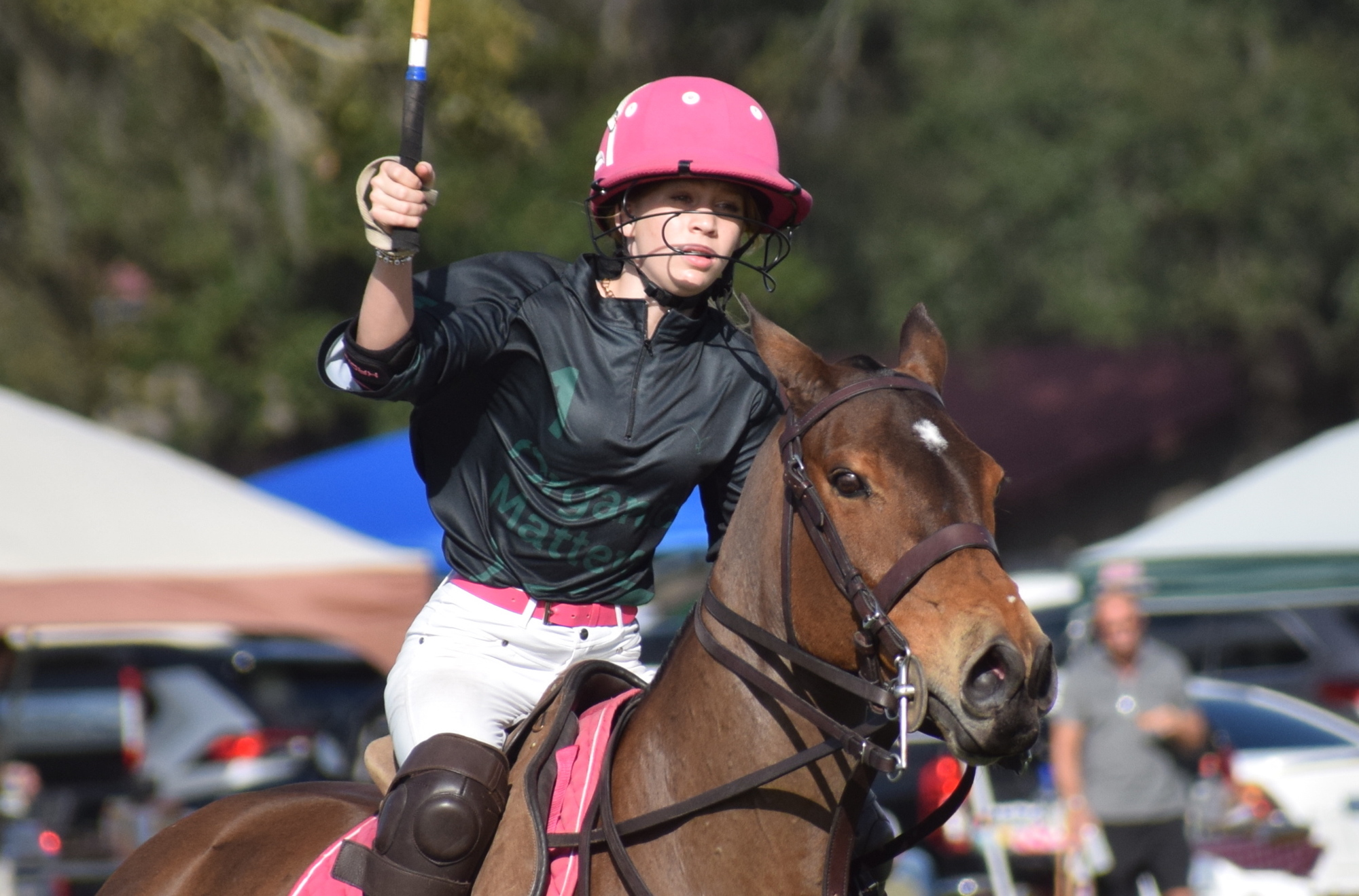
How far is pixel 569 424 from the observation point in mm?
3236

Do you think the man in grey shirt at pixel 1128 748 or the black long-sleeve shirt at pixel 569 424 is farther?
the man in grey shirt at pixel 1128 748

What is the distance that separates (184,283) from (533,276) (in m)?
19.4

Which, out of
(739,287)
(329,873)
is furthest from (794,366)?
(739,287)

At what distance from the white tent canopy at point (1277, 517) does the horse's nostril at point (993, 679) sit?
34.6ft

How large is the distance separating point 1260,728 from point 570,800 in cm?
829

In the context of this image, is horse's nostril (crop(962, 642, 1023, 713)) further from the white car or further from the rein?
the white car

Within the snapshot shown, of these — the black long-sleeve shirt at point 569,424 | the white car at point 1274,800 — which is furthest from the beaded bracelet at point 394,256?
the white car at point 1274,800

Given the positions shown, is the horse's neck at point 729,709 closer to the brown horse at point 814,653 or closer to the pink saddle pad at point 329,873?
the brown horse at point 814,653

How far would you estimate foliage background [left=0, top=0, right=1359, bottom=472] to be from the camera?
1655cm

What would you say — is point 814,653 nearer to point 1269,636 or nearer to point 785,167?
point 1269,636

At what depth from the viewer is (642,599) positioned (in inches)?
138

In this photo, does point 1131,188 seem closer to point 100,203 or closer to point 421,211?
point 100,203

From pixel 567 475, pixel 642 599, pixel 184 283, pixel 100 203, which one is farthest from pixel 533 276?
pixel 100 203

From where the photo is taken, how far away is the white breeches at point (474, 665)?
125 inches
